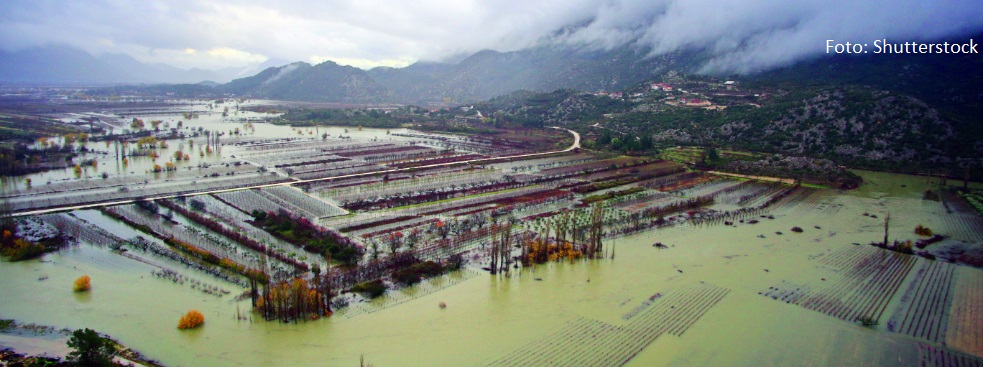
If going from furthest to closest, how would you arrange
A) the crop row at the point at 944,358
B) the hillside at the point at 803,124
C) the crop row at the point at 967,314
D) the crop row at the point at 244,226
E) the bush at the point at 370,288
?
the hillside at the point at 803,124 < the crop row at the point at 244,226 < the bush at the point at 370,288 < the crop row at the point at 967,314 < the crop row at the point at 944,358

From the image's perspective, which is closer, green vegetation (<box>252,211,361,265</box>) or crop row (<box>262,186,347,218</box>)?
green vegetation (<box>252,211,361,265</box>)

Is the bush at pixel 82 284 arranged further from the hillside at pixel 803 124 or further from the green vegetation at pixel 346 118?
the green vegetation at pixel 346 118

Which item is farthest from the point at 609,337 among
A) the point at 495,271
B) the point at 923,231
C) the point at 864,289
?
the point at 923,231

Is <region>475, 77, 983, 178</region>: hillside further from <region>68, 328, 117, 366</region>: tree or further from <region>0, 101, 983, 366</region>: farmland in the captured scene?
<region>68, 328, 117, 366</region>: tree

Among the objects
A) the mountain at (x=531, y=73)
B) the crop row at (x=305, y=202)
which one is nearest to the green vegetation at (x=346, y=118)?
the mountain at (x=531, y=73)

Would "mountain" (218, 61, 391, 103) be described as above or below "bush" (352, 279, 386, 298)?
above

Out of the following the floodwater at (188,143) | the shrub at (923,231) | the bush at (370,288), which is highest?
the floodwater at (188,143)

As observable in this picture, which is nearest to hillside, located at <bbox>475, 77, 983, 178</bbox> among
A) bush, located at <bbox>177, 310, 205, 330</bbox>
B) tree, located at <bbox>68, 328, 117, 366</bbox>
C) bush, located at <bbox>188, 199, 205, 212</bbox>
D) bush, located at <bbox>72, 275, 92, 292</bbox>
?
bush, located at <bbox>188, 199, 205, 212</bbox>
